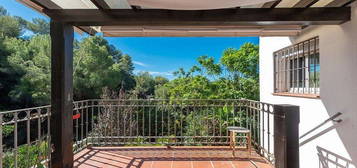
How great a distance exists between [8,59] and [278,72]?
43.2 ft

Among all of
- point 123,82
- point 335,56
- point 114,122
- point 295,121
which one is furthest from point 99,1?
point 123,82

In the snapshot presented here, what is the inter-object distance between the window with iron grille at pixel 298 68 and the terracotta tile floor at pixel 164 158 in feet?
5.08

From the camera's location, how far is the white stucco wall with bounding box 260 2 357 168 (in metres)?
2.77

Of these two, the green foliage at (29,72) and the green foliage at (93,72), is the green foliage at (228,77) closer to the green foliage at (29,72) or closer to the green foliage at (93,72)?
the green foliage at (93,72)

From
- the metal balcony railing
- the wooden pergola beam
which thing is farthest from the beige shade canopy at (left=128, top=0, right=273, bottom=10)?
the metal balcony railing

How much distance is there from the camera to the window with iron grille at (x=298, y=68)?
3857 millimetres

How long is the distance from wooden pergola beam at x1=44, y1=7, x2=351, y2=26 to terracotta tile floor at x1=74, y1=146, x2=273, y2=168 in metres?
2.17

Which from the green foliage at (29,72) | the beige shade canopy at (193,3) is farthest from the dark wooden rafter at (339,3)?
the green foliage at (29,72)

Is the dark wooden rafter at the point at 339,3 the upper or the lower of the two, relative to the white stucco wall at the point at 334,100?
upper

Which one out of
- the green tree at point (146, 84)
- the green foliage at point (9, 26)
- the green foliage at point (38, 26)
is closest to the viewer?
the green foliage at point (9, 26)

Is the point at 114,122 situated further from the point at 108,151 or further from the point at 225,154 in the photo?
the point at 225,154

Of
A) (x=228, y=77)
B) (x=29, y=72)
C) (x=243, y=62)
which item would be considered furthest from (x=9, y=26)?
(x=243, y=62)

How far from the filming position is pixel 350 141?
9.17 ft

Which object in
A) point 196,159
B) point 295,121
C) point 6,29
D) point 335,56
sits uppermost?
point 6,29
